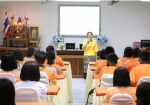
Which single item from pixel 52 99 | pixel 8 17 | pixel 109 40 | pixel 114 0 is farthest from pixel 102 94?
pixel 8 17

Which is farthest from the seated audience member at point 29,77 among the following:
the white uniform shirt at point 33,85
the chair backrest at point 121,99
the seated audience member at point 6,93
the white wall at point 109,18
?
the white wall at point 109,18

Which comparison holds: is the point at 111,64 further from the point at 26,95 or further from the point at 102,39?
the point at 102,39

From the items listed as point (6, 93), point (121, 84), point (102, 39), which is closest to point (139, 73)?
point (121, 84)

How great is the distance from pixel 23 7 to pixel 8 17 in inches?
31.8

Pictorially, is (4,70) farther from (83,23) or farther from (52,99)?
(83,23)

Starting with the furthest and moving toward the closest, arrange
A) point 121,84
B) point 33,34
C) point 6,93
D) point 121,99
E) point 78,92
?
point 33,34, point 78,92, point 121,84, point 121,99, point 6,93

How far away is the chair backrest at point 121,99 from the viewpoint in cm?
156

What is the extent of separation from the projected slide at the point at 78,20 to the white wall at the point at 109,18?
0.74 ft

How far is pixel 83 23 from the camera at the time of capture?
24.4 ft

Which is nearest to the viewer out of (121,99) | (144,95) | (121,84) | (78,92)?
(144,95)

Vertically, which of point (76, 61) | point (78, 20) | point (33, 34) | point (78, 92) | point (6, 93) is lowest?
point (78, 92)

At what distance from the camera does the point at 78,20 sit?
7445 mm

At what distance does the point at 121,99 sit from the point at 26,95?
92cm

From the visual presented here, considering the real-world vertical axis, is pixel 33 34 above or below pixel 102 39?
above
